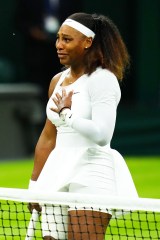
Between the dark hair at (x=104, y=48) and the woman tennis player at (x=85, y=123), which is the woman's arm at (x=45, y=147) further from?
the dark hair at (x=104, y=48)

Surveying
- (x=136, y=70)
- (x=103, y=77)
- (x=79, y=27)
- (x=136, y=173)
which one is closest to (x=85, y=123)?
(x=103, y=77)

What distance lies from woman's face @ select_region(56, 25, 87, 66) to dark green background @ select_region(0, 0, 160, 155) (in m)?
9.95

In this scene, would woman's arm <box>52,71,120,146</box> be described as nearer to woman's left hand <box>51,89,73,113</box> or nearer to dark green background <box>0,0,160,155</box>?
woman's left hand <box>51,89,73,113</box>

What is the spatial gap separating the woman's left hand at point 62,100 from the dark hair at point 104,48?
18 cm

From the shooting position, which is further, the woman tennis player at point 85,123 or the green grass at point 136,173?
the green grass at point 136,173

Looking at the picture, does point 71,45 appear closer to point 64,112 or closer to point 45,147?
point 64,112

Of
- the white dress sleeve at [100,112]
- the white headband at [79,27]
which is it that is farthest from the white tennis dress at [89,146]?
the white headband at [79,27]

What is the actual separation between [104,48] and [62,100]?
400mm

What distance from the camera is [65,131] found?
6.58 metres

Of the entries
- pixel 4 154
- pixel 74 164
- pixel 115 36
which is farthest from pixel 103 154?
pixel 4 154

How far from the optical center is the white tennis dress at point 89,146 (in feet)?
20.9

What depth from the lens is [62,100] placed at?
21.3 feet

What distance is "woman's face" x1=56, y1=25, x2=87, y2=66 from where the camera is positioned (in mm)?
6570

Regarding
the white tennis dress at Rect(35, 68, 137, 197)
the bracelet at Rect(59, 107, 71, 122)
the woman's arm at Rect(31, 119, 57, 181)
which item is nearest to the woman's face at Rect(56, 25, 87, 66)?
the white tennis dress at Rect(35, 68, 137, 197)
